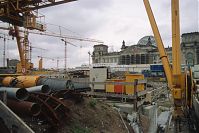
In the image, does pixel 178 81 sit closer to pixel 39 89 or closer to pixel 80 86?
pixel 80 86

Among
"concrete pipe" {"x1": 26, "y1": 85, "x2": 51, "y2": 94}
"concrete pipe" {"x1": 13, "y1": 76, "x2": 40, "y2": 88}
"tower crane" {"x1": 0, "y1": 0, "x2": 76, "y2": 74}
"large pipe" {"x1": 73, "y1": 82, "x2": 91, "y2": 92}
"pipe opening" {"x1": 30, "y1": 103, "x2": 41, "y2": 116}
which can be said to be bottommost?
"pipe opening" {"x1": 30, "y1": 103, "x2": 41, "y2": 116}

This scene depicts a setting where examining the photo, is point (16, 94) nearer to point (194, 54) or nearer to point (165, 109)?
point (165, 109)

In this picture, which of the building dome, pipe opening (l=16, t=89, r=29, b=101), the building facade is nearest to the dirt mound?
pipe opening (l=16, t=89, r=29, b=101)

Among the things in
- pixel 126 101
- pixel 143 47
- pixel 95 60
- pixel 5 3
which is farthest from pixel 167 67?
pixel 95 60

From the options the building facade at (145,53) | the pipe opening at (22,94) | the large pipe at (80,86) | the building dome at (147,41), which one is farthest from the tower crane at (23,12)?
the building dome at (147,41)

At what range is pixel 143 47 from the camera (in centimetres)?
8662

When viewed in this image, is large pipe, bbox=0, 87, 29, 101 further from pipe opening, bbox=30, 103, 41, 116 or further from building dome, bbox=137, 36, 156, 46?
building dome, bbox=137, 36, 156, 46

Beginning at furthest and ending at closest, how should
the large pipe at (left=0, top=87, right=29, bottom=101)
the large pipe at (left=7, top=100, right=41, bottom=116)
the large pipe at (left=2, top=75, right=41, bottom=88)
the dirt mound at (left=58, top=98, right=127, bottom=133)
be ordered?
the large pipe at (left=2, top=75, right=41, bottom=88), the dirt mound at (left=58, top=98, right=127, bottom=133), the large pipe at (left=0, top=87, right=29, bottom=101), the large pipe at (left=7, top=100, right=41, bottom=116)

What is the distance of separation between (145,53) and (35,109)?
266 feet

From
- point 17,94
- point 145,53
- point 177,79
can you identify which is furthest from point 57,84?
point 145,53

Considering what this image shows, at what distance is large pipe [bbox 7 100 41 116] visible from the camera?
595 cm

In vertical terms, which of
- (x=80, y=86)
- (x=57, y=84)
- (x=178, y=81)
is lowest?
(x=80, y=86)

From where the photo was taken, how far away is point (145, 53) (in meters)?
85.3

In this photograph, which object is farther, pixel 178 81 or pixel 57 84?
pixel 57 84
